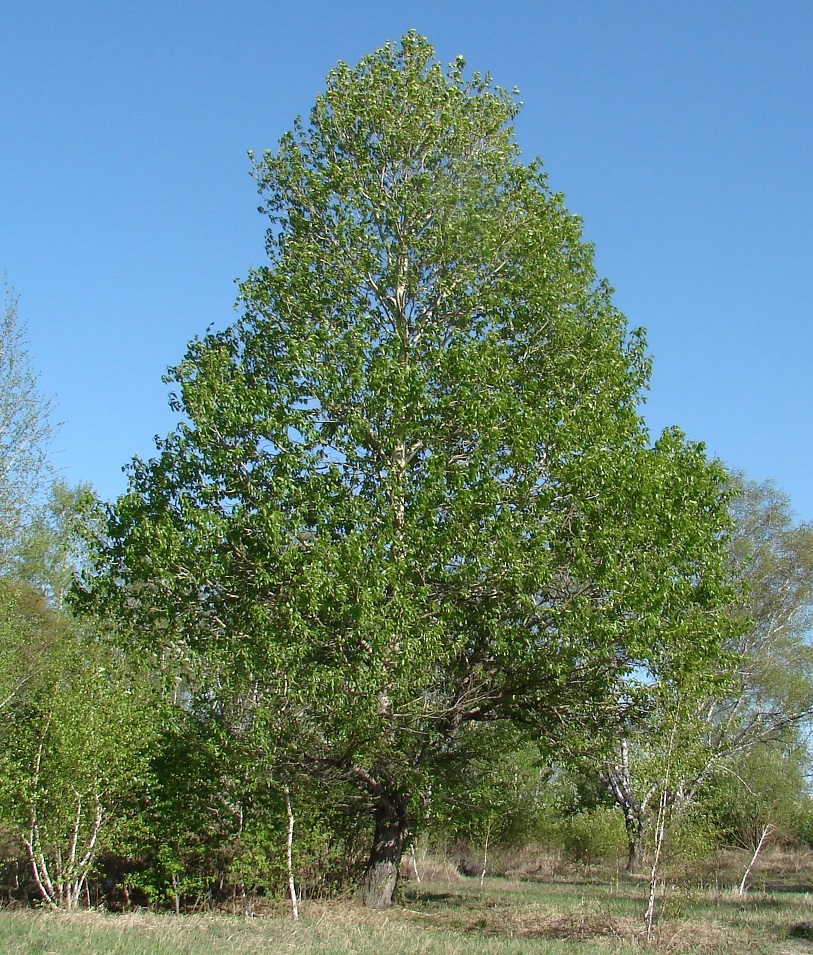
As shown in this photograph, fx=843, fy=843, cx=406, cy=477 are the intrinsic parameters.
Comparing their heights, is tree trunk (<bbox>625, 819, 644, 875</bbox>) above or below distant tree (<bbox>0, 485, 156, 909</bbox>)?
below

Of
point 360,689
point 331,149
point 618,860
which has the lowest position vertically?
point 618,860

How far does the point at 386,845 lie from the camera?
1645cm

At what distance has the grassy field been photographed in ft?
31.9

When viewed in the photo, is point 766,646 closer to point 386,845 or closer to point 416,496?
point 386,845

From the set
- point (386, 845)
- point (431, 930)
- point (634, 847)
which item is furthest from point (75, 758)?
point (634, 847)

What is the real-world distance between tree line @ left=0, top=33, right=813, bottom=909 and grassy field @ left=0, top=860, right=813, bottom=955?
147 centimetres

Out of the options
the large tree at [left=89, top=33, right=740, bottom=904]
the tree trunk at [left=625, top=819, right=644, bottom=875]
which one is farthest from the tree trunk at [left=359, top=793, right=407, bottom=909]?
the tree trunk at [left=625, top=819, right=644, bottom=875]

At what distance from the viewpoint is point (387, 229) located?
1669 cm

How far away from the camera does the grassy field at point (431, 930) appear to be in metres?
9.73

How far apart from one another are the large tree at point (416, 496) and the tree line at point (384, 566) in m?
0.06

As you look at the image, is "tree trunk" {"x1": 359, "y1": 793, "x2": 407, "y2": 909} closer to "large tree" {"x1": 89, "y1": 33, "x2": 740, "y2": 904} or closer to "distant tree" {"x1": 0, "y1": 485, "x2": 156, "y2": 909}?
"large tree" {"x1": 89, "y1": 33, "x2": 740, "y2": 904}

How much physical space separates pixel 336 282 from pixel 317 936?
36.2 feet

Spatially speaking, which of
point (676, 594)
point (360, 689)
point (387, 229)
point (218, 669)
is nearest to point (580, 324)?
point (387, 229)

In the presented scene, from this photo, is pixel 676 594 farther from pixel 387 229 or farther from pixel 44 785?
pixel 44 785
